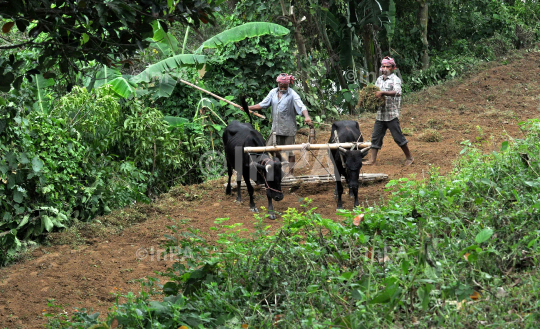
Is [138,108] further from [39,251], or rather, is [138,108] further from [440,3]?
[440,3]

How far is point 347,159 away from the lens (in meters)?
7.80

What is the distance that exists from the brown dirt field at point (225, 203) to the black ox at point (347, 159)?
270mm

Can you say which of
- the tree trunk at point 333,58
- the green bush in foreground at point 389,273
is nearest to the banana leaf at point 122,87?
the tree trunk at point 333,58

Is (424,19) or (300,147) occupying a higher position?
(424,19)

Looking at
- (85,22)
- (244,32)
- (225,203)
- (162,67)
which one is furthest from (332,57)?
(85,22)

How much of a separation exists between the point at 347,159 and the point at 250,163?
1446 millimetres

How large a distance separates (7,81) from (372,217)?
10.5 ft

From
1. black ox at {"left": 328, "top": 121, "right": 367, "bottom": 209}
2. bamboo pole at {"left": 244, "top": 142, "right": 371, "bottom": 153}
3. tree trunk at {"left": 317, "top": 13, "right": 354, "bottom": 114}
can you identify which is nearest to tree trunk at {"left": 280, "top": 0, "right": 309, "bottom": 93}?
tree trunk at {"left": 317, "top": 13, "right": 354, "bottom": 114}

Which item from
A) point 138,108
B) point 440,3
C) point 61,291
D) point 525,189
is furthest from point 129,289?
point 440,3

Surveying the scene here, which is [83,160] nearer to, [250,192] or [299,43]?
[250,192]

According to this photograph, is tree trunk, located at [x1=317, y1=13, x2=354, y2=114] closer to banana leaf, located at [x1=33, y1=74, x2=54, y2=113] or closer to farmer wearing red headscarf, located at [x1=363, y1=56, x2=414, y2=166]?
farmer wearing red headscarf, located at [x1=363, y1=56, x2=414, y2=166]

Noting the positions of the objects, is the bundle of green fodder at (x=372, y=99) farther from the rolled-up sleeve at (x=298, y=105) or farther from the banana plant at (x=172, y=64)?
the banana plant at (x=172, y=64)

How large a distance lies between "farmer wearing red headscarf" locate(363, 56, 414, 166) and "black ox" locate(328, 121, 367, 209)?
800 mm

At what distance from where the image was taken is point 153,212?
887 centimetres
